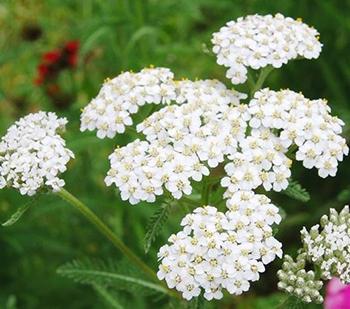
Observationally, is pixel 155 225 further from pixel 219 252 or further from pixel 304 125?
pixel 304 125

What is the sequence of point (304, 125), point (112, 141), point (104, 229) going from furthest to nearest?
point (112, 141) < point (104, 229) < point (304, 125)

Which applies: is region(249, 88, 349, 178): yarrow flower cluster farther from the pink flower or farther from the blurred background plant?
the blurred background plant

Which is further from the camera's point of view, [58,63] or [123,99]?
[58,63]

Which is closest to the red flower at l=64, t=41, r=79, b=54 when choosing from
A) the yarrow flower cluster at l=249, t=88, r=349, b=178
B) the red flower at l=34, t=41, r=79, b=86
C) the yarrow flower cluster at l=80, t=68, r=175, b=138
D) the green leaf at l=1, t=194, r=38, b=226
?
the red flower at l=34, t=41, r=79, b=86

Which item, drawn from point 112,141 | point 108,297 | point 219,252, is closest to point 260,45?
point 219,252

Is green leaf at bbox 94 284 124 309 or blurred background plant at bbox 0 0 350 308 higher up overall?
blurred background plant at bbox 0 0 350 308

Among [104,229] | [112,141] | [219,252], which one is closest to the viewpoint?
[219,252]
